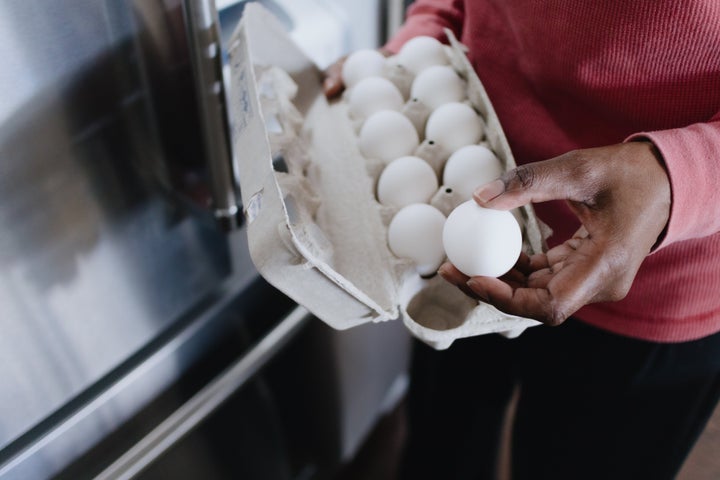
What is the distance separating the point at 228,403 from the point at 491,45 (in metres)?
0.51

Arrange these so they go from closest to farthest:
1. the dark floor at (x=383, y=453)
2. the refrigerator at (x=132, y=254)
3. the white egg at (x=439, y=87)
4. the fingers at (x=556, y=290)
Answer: the fingers at (x=556, y=290) < the refrigerator at (x=132, y=254) < the white egg at (x=439, y=87) < the dark floor at (x=383, y=453)

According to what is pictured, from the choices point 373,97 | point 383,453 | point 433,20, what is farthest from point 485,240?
point 383,453

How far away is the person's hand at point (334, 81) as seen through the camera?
70cm

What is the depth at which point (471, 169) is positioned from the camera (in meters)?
0.55

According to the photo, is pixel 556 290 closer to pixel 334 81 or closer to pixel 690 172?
pixel 690 172

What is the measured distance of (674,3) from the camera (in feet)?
1.48

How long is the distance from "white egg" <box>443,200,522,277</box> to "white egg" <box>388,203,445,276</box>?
2.5 inches

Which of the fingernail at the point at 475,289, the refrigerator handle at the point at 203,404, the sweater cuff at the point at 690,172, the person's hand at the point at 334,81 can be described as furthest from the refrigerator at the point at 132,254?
the sweater cuff at the point at 690,172

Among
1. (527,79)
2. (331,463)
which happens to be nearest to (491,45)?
(527,79)

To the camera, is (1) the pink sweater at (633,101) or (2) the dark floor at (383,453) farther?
(2) the dark floor at (383,453)

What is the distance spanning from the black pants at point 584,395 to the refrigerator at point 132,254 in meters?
0.24

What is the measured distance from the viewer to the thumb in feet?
1.35

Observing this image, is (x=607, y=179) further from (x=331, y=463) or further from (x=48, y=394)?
(x=331, y=463)

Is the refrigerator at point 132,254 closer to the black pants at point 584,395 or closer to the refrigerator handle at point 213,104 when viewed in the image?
the refrigerator handle at point 213,104
